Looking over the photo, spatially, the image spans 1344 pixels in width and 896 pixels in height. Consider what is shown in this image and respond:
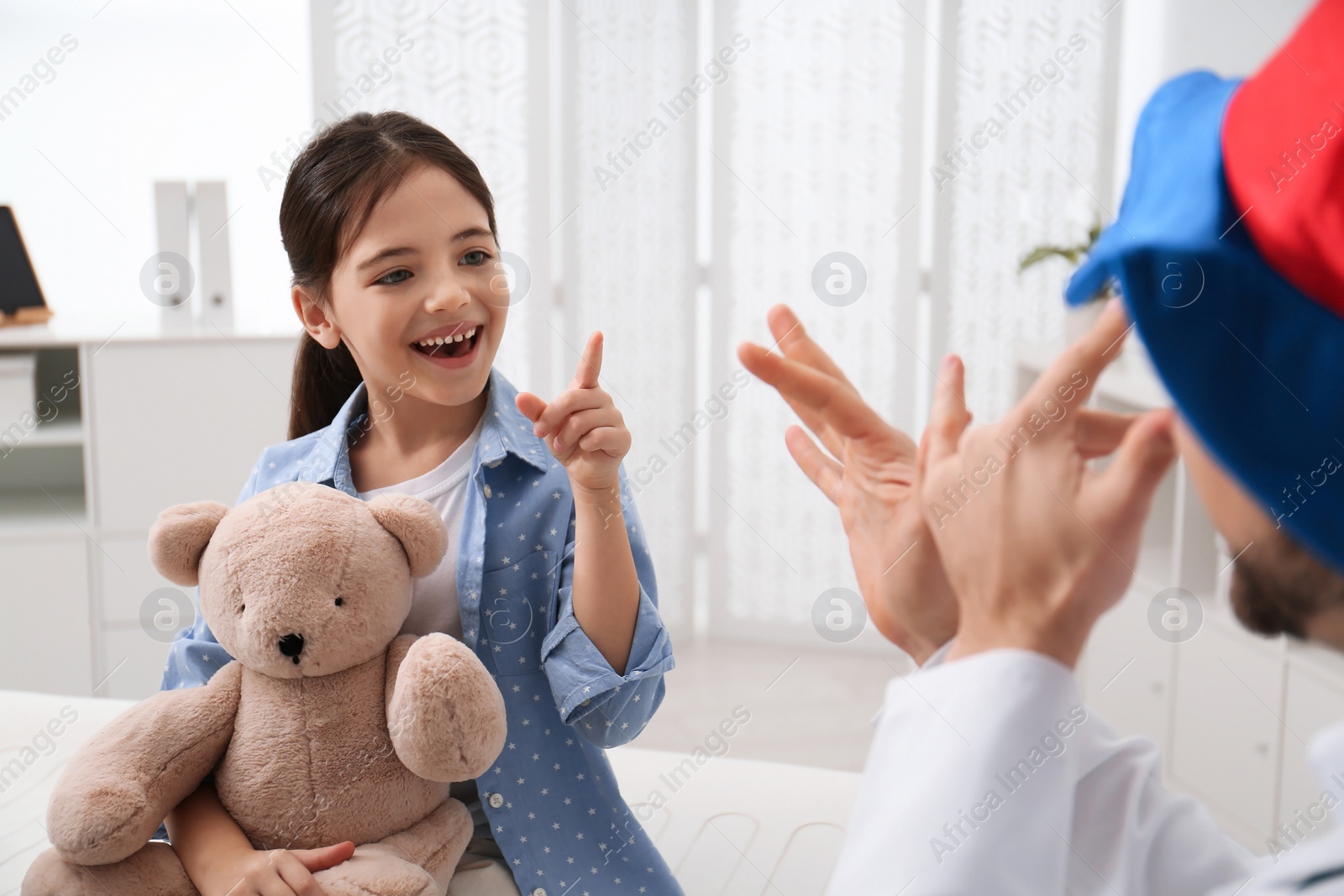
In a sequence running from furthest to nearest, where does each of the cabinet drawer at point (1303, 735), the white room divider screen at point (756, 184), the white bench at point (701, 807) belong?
the white room divider screen at point (756, 184) < the cabinet drawer at point (1303, 735) < the white bench at point (701, 807)

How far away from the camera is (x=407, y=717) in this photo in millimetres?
937

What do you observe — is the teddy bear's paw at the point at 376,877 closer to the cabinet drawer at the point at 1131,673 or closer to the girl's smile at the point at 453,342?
the girl's smile at the point at 453,342

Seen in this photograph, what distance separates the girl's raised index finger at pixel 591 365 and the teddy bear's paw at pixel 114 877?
579 mm

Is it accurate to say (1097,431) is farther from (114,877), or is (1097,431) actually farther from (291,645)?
(114,877)

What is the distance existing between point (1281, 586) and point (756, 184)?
2.65 meters

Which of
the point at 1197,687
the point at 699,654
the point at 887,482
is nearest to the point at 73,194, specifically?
the point at 699,654

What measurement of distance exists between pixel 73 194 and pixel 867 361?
2.14 m

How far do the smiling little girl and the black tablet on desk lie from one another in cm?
174

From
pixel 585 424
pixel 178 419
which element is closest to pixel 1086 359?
pixel 585 424

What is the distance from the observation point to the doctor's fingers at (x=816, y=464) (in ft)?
2.54

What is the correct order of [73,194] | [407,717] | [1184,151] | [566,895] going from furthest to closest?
[73,194], [566,895], [407,717], [1184,151]

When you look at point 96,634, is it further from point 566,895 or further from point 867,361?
point 867,361

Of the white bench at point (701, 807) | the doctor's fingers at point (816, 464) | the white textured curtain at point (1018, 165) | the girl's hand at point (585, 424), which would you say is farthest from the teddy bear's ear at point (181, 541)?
the white textured curtain at point (1018, 165)

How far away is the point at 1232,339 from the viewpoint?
0.48 metres
